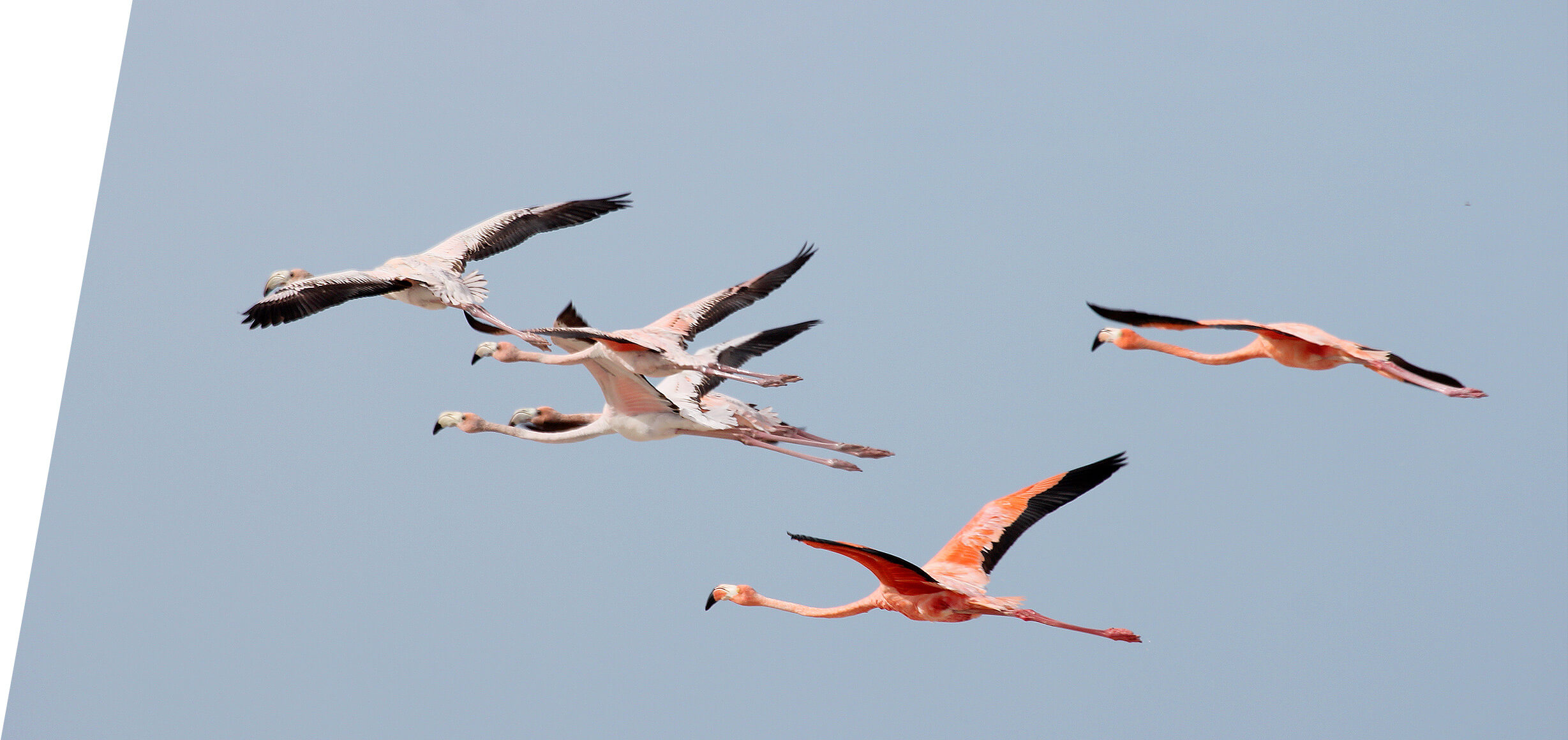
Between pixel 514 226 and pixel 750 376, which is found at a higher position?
pixel 514 226

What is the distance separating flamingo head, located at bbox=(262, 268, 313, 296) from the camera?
11.9 meters

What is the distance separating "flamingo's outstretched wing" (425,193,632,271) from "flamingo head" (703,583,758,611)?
3.24m

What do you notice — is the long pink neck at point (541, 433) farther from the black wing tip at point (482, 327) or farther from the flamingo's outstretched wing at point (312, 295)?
the flamingo's outstretched wing at point (312, 295)

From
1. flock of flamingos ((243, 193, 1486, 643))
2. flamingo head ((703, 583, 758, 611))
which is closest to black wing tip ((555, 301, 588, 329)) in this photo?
flock of flamingos ((243, 193, 1486, 643))

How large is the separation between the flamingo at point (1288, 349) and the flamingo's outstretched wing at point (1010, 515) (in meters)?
1.07

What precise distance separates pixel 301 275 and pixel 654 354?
2.72m

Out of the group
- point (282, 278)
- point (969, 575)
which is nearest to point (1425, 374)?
point (969, 575)

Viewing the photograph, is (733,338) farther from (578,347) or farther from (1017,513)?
(1017,513)

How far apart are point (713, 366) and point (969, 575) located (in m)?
2.41

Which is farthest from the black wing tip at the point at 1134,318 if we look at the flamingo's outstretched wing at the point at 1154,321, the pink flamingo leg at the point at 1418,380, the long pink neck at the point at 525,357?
the long pink neck at the point at 525,357

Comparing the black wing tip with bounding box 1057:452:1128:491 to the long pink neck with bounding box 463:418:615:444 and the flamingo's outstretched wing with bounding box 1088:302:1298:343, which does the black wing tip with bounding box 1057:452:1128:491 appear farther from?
the long pink neck with bounding box 463:418:615:444

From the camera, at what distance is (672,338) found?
12.1m

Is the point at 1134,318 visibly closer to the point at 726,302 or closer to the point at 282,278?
the point at 726,302

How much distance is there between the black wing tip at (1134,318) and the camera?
33.9 ft
